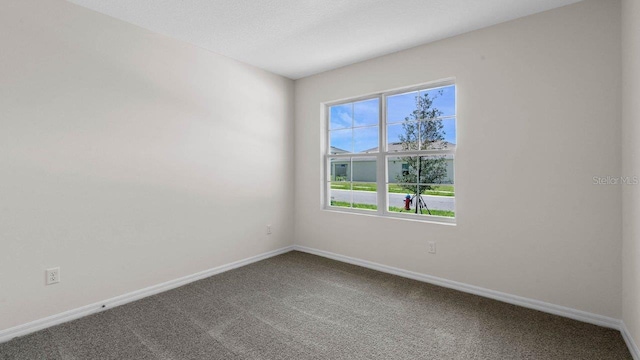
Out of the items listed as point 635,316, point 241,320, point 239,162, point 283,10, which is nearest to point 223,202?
point 239,162

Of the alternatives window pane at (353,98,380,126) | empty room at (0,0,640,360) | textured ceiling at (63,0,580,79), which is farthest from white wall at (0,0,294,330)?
window pane at (353,98,380,126)

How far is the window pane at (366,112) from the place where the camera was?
3645 millimetres

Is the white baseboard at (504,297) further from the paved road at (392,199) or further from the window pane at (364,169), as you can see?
the window pane at (364,169)

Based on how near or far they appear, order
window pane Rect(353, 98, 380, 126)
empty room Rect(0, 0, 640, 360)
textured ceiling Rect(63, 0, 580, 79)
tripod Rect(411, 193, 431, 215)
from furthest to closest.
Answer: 1. window pane Rect(353, 98, 380, 126)
2. tripod Rect(411, 193, 431, 215)
3. textured ceiling Rect(63, 0, 580, 79)
4. empty room Rect(0, 0, 640, 360)

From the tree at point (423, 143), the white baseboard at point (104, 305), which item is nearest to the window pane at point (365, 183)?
the tree at point (423, 143)

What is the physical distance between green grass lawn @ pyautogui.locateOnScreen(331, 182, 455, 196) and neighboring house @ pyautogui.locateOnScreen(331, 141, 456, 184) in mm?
56

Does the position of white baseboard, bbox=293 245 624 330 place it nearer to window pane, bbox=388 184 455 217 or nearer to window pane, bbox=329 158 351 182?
window pane, bbox=388 184 455 217

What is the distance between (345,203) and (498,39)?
249 centimetres

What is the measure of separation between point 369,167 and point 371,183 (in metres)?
0.21

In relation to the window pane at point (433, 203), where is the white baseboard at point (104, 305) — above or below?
below

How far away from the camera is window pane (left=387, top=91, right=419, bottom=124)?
334 centimetres

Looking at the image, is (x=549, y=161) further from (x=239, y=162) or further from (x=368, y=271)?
(x=239, y=162)

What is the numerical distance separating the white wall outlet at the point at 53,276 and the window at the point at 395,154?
2.93 meters

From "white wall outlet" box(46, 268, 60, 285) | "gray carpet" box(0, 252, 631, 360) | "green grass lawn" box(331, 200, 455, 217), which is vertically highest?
"green grass lawn" box(331, 200, 455, 217)
